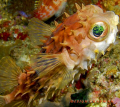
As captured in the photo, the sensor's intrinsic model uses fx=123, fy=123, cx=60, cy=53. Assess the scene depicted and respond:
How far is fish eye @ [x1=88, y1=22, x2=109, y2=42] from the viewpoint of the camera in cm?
145

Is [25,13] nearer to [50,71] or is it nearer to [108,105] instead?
[50,71]

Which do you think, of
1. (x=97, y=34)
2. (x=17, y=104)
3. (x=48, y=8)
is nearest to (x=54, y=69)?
(x=97, y=34)

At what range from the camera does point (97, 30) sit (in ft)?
4.80

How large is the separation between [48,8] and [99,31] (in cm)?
Result: 281

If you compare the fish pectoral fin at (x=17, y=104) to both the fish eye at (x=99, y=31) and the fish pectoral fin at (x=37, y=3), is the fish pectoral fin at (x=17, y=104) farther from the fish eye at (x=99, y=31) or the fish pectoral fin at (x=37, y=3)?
the fish pectoral fin at (x=37, y=3)

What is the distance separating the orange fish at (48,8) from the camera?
380 centimetres

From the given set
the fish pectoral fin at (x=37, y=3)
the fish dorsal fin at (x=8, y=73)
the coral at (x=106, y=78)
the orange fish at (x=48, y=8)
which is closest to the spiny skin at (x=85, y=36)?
the coral at (x=106, y=78)

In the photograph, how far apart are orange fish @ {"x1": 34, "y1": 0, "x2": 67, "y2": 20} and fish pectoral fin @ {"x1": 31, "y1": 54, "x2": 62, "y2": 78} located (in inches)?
102

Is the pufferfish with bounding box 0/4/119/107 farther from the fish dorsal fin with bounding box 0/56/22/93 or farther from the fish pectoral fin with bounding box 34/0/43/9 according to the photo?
the fish pectoral fin with bounding box 34/0/43/9

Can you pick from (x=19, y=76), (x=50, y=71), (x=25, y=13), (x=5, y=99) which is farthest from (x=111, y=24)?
(x=25, y=13)

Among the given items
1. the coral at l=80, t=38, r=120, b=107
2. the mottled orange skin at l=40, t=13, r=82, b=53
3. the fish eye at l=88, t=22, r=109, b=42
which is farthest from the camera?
the coral at l=80, t=38, r=120, b=107

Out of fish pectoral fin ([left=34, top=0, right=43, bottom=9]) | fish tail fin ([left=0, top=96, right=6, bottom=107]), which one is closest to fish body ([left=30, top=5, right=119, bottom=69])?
fish tail fin ([left=0, top=96, right=6, bottom=107])

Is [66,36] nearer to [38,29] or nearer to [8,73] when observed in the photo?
[38,29]

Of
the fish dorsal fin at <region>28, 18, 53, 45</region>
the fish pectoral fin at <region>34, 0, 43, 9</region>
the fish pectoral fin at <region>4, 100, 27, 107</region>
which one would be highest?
the fish pectoral fin at <region>34, 0, 43, 9</region>
